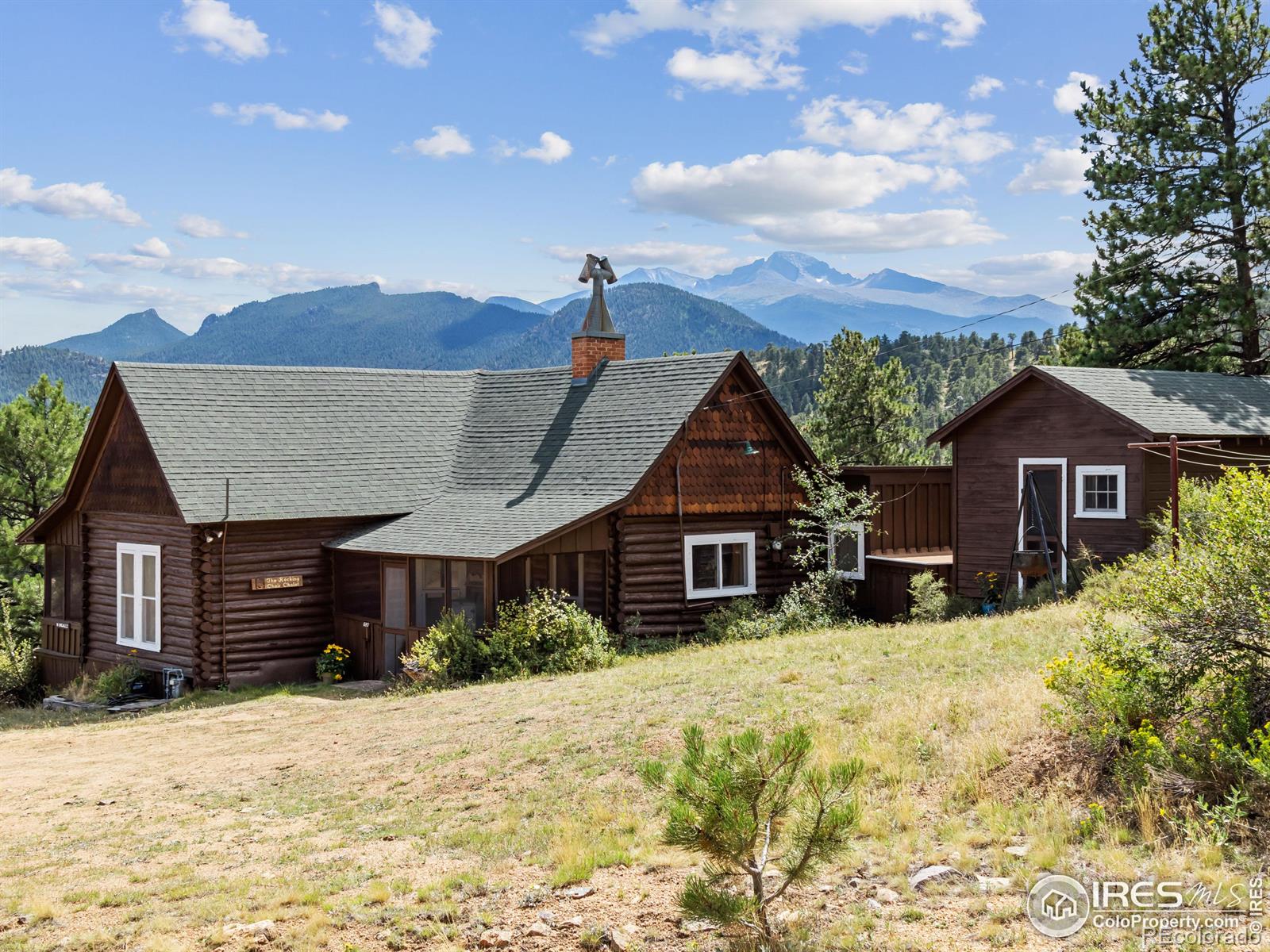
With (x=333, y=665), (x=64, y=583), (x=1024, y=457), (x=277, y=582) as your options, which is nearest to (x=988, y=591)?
(x=1024, y=457)

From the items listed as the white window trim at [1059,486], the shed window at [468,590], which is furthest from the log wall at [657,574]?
the white window trim at [1059,486]

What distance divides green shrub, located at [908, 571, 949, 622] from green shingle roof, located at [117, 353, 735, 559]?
615cm

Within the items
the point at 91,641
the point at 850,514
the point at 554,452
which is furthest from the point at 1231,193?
the point at 91,641

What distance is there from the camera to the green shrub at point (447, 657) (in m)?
20.4

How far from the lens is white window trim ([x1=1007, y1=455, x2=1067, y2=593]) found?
75.1ft

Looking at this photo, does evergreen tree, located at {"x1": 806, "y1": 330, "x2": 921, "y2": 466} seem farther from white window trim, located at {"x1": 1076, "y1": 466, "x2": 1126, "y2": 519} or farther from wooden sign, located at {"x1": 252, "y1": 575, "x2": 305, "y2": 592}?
wooden sign, located at {"x1": 252, "y1": 575, "x2": 305, "y2": 592}

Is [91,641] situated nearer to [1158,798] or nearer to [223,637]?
[223,637]

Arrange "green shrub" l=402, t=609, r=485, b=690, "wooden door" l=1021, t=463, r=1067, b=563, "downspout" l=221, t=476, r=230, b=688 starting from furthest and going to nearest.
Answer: "wooden door" l=1021, t=463, r=1067, b=563 < "downspout" l=221, t=476, r=230, b=688 < "green shrub" l=402, t=609, r=485, b=690

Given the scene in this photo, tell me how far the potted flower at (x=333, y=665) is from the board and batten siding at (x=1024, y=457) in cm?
1362

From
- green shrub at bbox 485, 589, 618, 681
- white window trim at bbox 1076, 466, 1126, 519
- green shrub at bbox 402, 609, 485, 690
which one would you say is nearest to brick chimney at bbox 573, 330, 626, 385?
green shrub at bbox 485, 589, 618, 681

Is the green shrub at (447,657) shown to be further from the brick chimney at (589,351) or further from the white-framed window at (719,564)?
the brick chimney at (589,351)

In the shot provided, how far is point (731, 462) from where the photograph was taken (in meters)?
25.0

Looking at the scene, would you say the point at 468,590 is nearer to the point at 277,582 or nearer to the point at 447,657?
the point at 447,657

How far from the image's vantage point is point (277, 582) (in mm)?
23422
